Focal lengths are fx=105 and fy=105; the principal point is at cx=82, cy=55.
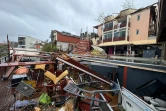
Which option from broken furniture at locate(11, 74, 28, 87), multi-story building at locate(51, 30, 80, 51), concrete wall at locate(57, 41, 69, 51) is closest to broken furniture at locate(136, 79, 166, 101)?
broken furniture at locate(11, 74, 28, 87)

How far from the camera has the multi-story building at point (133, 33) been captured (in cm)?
1559

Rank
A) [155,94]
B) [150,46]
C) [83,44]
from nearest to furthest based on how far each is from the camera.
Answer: [155,94] < [150,46] < [83,44]

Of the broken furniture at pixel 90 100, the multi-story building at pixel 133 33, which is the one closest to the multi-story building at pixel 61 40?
the multi-story building at pixel 133 33

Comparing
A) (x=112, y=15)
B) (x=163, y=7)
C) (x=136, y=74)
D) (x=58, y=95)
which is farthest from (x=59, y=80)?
(x=112, y=15)

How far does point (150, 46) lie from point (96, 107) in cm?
1661

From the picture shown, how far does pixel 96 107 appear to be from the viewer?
2.99 meters

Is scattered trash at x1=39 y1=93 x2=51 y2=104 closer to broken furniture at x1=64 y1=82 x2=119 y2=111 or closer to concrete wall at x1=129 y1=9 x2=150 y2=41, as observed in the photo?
broken furniture at x1=64 y1=82 x2=119 y2=111

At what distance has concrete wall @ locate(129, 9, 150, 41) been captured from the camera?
16.3 metres

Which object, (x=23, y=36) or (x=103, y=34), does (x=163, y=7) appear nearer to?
(x=103, y=34)

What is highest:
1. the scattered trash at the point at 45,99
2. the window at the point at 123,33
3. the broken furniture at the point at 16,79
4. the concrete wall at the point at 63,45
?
the window at the point at 123,33

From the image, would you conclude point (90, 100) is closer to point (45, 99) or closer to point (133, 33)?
point (45, 99)

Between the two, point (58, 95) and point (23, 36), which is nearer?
point (58, 95)

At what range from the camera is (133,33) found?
18.6 meters

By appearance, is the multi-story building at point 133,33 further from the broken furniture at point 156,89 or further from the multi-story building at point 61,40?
the multi-story building at point 61,40
